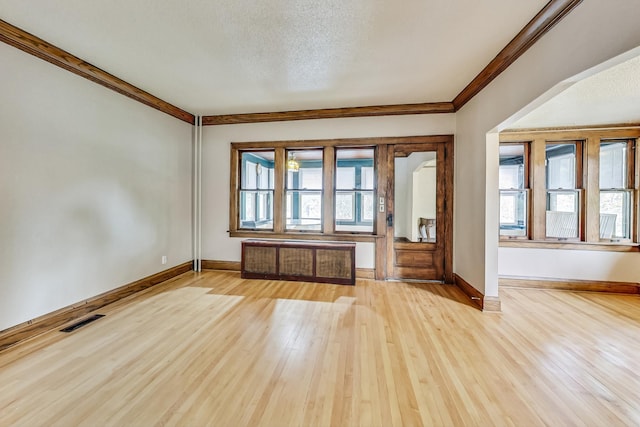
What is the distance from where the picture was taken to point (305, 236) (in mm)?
4652

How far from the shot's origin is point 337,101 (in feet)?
13.3

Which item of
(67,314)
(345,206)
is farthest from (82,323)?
(345,206)

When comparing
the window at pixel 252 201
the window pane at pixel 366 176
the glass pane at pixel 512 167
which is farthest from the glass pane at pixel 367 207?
the glass pane at pixel 512 167

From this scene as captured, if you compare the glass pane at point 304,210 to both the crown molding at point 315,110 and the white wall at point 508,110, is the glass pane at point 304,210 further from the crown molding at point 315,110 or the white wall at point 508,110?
the white wall at point 508,110

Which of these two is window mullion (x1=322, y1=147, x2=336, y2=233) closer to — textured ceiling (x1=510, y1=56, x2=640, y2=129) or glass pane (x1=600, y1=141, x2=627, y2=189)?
textured ceiling (x1=510, y1=56, x2=640, y2=129)

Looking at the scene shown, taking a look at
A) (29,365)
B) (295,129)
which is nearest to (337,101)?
(295,129)

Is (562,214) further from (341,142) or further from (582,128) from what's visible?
(341,142)

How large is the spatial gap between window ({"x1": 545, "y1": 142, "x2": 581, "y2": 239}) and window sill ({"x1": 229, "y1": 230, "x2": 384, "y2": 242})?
272 cm

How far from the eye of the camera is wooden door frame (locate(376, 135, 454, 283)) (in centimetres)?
421

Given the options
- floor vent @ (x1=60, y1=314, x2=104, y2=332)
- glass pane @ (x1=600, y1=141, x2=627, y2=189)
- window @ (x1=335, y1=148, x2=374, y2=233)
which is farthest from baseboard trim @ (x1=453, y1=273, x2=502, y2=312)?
floor vent @ (x1=60, y1=314, x2=104, y2=332)

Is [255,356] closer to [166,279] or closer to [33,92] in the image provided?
[166,279]

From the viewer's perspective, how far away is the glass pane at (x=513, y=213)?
4.24 m

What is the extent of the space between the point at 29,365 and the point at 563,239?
6438mm

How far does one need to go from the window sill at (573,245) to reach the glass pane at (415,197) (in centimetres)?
117
